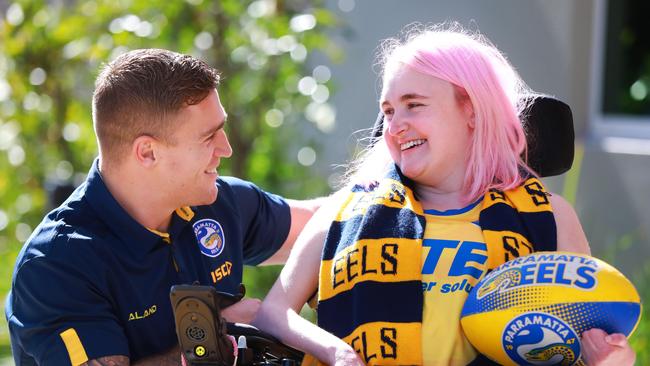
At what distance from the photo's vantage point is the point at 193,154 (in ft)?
9.69

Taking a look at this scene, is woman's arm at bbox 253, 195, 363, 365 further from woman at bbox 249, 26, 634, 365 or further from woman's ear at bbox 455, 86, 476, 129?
woman's ear at bbox 455, 86, 476, 129

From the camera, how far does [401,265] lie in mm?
2828

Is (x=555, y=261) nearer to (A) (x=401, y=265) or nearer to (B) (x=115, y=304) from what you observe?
(A) (x=401, y=265)

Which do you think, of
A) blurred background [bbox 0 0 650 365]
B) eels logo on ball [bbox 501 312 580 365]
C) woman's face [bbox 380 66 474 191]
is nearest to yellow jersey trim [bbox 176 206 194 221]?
woman's face [bbox 380 66 474 191]

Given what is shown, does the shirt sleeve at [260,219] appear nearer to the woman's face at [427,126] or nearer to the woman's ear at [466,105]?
the woman's face at [427,126]

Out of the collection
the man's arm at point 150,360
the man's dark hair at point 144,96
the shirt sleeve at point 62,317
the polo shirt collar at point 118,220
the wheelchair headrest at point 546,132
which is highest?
the man's dark hair at point 144,96

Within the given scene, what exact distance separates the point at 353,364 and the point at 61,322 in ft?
2.60

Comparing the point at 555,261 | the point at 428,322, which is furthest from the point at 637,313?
the point at 428,322

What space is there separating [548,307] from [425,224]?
485mm

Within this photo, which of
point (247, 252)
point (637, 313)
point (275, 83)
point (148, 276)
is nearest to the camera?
point (637, 313)

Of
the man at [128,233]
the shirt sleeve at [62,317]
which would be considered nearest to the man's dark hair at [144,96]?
the man at [128,233]

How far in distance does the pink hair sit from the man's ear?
2.33 ft

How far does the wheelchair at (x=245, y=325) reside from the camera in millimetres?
2562

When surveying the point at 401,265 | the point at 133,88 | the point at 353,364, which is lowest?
the point at 353,364
